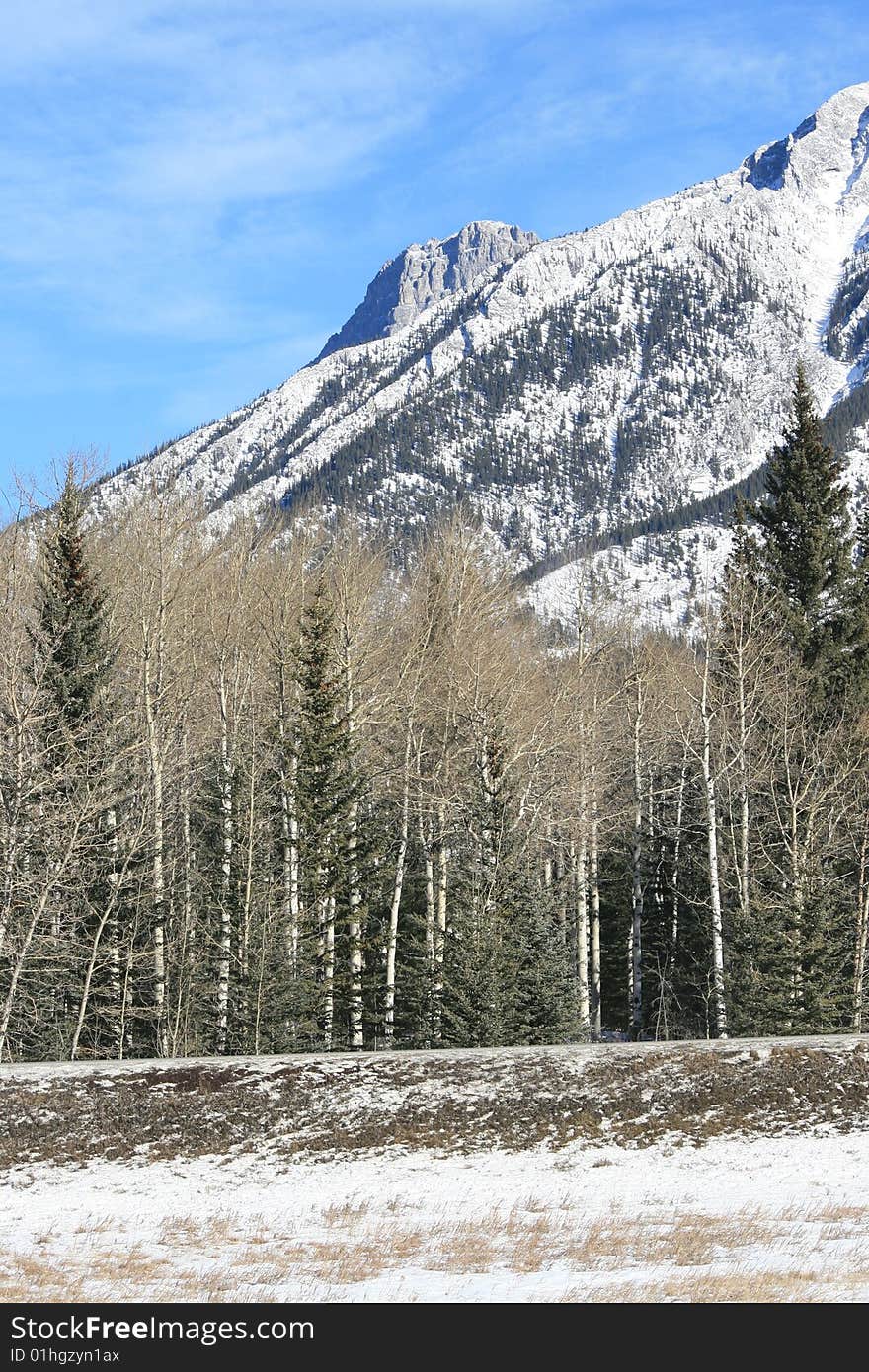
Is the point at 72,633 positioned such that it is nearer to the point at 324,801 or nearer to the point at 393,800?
the point at 324,801

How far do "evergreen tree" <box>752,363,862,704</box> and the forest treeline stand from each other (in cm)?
11

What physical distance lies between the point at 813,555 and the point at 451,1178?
27050mm

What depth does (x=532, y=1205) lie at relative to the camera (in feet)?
47.1

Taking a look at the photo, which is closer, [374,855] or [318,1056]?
[318,1056]

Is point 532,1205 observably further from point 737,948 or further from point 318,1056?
point 737,948

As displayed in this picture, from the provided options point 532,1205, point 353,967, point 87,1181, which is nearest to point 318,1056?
point 87,1181

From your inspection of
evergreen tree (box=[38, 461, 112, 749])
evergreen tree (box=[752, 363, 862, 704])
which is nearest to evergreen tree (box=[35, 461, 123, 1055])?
evergreen tree (box=[38, 461, 112, 749])

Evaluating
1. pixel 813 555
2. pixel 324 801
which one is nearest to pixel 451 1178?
pixel 324 801

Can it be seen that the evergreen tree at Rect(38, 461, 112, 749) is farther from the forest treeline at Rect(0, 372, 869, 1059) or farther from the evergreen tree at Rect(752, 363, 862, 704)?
the evergreen tree at Rect(752, 363, 862, 704)

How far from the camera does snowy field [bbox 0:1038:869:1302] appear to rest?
11914 mm

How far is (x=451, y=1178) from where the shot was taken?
15422 mm

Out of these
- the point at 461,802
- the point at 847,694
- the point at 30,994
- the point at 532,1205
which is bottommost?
the point at 532,1205

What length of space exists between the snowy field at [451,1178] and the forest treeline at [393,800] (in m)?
5.94
